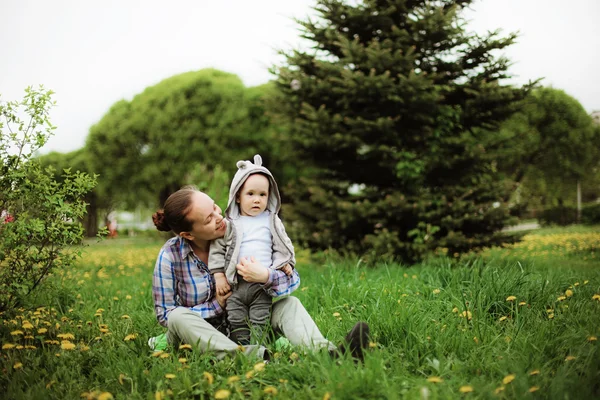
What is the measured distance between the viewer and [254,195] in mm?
2885

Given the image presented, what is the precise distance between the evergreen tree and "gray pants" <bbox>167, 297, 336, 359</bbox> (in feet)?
10.6

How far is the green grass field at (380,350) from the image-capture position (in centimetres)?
218

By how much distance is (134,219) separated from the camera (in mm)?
34281

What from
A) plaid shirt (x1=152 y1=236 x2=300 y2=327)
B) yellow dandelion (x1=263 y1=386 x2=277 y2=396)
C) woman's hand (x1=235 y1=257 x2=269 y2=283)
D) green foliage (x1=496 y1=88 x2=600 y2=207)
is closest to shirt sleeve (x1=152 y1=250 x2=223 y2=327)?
plaid shirt (x1=152 y1=236 x2=300 y2=327)

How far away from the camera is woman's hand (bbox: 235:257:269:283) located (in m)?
2.72

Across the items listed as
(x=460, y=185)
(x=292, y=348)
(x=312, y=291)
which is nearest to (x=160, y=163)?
(x=460, y=185)

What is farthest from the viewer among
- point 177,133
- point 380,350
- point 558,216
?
point 558,216

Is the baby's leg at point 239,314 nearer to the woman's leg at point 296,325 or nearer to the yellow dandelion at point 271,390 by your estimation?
the woman's leg at point 296,325

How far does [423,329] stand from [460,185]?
391 centimetres

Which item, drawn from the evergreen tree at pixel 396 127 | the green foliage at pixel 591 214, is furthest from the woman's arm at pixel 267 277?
the green foliage at pixel 591 214

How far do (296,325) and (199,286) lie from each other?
2.12 feet

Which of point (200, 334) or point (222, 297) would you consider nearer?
point (200, 334)

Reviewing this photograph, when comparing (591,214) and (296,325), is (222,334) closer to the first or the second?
(296,325)

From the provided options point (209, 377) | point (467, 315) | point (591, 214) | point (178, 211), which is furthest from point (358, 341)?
point (591, 214)
